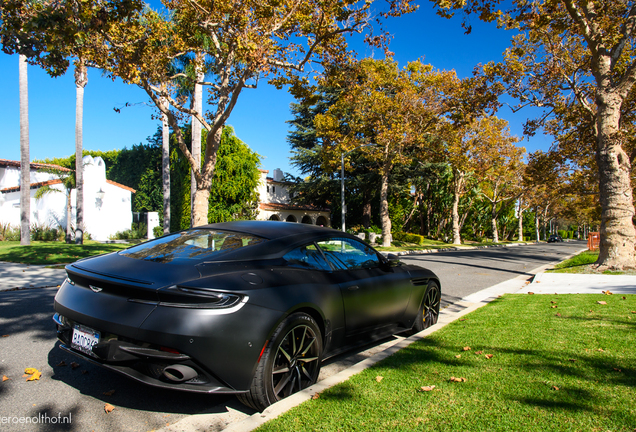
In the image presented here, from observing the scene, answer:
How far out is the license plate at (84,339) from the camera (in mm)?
2816

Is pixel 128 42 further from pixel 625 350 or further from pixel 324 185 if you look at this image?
pixel 324 185

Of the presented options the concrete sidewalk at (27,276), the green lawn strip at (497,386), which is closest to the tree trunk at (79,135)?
the concrete sidewalk at (27,276)

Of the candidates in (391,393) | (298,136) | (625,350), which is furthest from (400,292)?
(298,136)

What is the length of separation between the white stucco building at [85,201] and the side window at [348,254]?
24.1 m

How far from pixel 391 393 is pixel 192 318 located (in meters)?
1.62

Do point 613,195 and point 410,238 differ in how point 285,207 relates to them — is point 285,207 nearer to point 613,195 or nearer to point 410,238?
point 410,238

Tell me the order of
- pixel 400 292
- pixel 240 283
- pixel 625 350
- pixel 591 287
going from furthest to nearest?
pixel 591 287
pixel 400 292
pixel 625 350
pixel 240 283

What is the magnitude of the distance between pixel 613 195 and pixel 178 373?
515 inches

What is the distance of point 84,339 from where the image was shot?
2891 millimetres

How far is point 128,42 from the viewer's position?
1166 centimetres

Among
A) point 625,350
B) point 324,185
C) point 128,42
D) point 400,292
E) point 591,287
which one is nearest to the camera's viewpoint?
point 625,350

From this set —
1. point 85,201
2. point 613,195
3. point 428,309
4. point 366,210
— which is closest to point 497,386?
point 428,309

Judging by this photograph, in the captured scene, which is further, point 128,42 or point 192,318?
point 128,42

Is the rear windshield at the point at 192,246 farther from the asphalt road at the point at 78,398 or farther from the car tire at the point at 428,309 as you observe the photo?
the car tire at the point at 428,309
